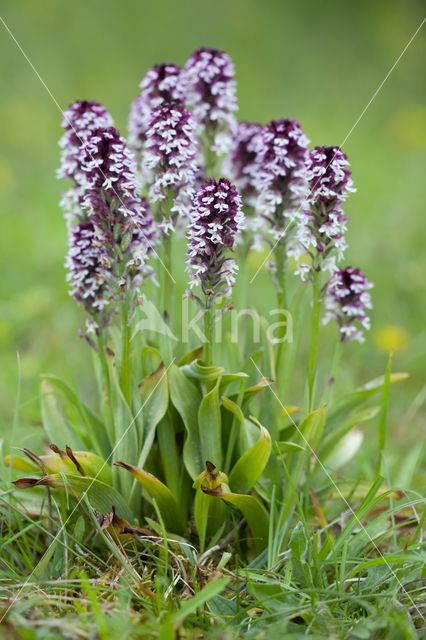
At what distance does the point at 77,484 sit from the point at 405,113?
12.0 meters

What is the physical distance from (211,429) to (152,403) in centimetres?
41

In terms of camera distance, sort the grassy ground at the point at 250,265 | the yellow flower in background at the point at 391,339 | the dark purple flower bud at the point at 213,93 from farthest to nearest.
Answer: the yellow flower in background at the point at 391,339, the dark purple flower bud at the point at 213,93, the grassy ground at the point at 250,265

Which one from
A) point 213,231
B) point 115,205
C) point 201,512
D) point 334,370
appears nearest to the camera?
point 213,231

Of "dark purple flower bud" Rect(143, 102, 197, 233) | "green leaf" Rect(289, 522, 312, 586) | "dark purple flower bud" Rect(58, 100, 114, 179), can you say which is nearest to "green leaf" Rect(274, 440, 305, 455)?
"green leaf" Rect(289, 522, 312, 586)

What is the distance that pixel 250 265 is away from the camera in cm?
823

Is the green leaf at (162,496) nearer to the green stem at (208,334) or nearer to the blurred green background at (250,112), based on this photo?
the green stem at (208,334)

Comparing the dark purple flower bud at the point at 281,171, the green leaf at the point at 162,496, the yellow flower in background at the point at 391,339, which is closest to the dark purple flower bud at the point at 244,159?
the dark purple flower bud at the point at 281,171

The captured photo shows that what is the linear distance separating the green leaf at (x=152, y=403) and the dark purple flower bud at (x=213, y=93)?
1721 mm

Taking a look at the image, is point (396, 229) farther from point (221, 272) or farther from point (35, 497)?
point (35, 497)

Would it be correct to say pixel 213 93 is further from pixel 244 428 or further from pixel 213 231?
pixel 244 428

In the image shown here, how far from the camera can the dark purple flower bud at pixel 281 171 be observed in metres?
3.51

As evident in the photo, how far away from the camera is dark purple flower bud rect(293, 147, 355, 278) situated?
3.17 meters

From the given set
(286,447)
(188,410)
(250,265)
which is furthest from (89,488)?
(250,265)

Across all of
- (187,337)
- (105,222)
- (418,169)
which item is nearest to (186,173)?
(105,222)
